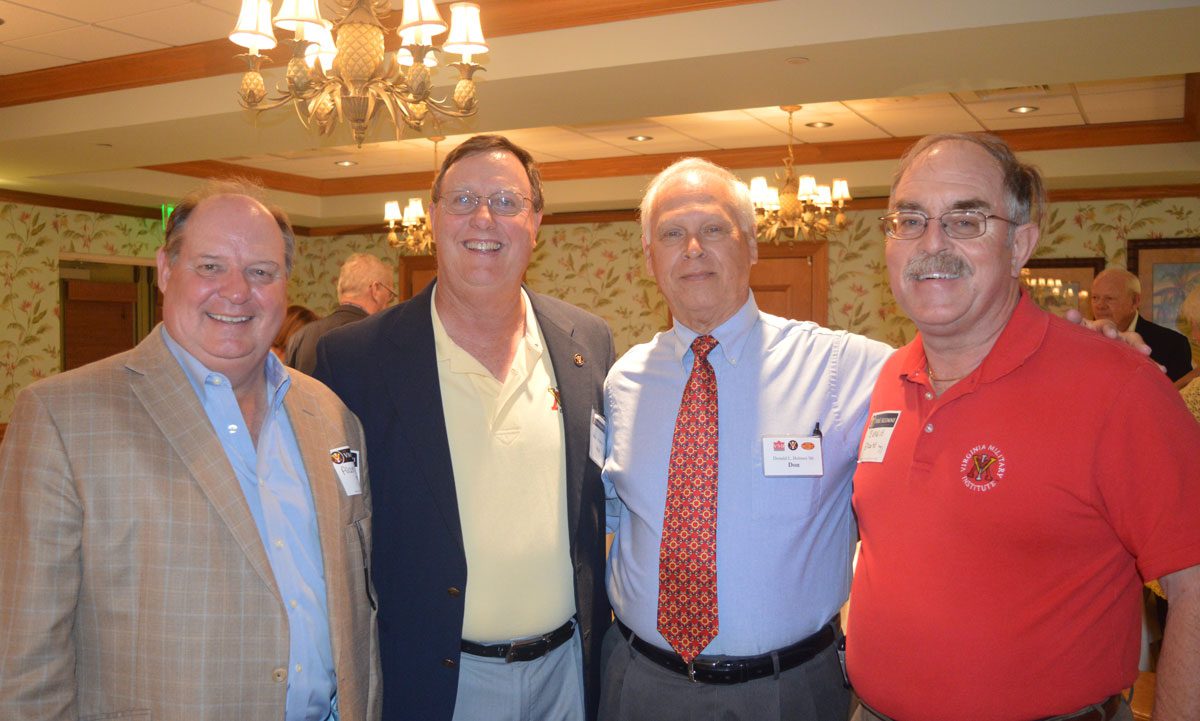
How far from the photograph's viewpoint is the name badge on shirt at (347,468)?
2.00 m

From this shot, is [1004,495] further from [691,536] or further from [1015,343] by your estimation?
[691,536]

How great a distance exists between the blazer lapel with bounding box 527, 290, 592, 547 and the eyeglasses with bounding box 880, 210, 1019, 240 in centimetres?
89

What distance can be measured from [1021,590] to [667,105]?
14.0 feet

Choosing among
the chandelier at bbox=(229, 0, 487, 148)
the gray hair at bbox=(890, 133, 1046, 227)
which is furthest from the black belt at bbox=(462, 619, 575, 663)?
the chandelier at bbox=(229, 0, 487, 148)

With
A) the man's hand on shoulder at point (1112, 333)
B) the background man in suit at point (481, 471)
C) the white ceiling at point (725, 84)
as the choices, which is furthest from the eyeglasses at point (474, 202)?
the white ceiling at point (725, 84)

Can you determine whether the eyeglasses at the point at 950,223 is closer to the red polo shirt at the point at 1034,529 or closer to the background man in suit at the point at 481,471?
the red polo shirt at the point at 1034,529

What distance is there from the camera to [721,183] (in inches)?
92.0

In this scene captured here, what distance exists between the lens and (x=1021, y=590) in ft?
5.38

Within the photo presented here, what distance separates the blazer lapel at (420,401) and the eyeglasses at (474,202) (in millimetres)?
270

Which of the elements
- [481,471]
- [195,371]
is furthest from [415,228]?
[195,371]

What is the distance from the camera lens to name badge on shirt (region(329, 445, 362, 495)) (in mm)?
1997

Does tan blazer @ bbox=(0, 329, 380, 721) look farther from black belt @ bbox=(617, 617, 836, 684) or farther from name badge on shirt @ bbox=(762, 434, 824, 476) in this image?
name badge on shirt @ bbox=(762, 434, 824, 476)

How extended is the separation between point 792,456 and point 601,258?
829cm

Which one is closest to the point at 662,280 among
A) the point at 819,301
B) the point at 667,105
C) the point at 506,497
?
the point at 506,497
